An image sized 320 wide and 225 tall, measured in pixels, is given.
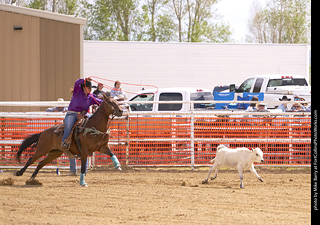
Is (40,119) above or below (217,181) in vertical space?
above

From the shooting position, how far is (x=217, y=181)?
45.4 feet

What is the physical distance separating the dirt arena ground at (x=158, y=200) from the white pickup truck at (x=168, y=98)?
3.88m

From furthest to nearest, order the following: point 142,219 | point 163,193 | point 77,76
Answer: point 77,76 → point 163,193 → point 142,219

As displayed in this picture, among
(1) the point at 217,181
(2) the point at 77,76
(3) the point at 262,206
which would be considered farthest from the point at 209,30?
(3) the point at 262,206

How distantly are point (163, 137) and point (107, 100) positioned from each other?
4059 millimetres

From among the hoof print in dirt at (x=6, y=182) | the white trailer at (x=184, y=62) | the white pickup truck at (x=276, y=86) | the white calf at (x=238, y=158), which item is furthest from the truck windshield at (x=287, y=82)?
the hoof print in dirt at (x=6, y=182)

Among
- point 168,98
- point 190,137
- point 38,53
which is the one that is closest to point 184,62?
point 38,53

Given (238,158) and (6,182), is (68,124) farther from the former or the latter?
(238,158)

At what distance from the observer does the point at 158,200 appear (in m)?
10.8

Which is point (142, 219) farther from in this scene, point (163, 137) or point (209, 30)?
point (209, 30)

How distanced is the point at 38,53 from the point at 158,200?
11852mm

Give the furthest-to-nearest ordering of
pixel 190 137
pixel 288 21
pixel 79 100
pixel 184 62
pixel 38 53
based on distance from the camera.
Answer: pixel 288 21, pixel 184 62, pixel 38 53, pixel 190 137, pixel 79 100

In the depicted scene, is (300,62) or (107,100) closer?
(107,100)

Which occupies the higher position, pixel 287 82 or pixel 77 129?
pixel 287 82
